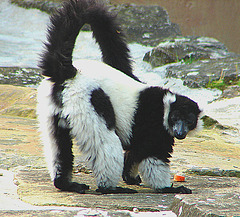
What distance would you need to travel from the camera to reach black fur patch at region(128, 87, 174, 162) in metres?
3.65

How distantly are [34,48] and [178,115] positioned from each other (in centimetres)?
1100

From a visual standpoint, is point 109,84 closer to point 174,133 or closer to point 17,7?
point 174,133

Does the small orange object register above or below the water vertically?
below

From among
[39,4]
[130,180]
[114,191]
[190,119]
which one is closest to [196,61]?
[39,4]

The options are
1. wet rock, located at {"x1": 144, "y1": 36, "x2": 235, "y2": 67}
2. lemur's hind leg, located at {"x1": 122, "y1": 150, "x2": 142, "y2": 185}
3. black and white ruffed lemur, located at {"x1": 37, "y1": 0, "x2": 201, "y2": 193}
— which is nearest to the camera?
black and white ruffed lemur, located at {"x1": 37, "y1": 0, "x2": 201, "y2": 193}

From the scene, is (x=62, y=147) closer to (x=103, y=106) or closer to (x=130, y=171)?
(x=103, y=106)

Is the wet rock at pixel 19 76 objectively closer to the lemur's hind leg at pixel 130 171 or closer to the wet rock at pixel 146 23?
the wet rock at pixel 146 23

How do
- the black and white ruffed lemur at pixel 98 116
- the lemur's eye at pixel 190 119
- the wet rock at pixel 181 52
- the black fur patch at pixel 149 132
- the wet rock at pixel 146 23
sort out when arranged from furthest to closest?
the wet rock at pixel 146 23 < the wet rock at pixel 181 52 < the lemur's eye at pixel 190 119 < the black fur patch at pixel 149 132 < the black and white ruffed lemur at pixel 98 116

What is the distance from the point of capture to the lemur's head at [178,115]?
3.72 m

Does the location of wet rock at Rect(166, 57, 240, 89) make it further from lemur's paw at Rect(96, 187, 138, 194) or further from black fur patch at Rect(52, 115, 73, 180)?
Answer: black fur patch at Rect(52, 115, 73, 180)

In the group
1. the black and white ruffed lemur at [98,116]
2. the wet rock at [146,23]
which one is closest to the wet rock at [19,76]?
the wet rock at [146,23]

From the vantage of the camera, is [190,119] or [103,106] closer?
[103,106]

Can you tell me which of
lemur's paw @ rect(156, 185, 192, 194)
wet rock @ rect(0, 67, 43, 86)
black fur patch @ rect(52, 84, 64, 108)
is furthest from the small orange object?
wet rock @ rect(0, 67, 43, 86)

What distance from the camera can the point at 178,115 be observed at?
12.4 ft
